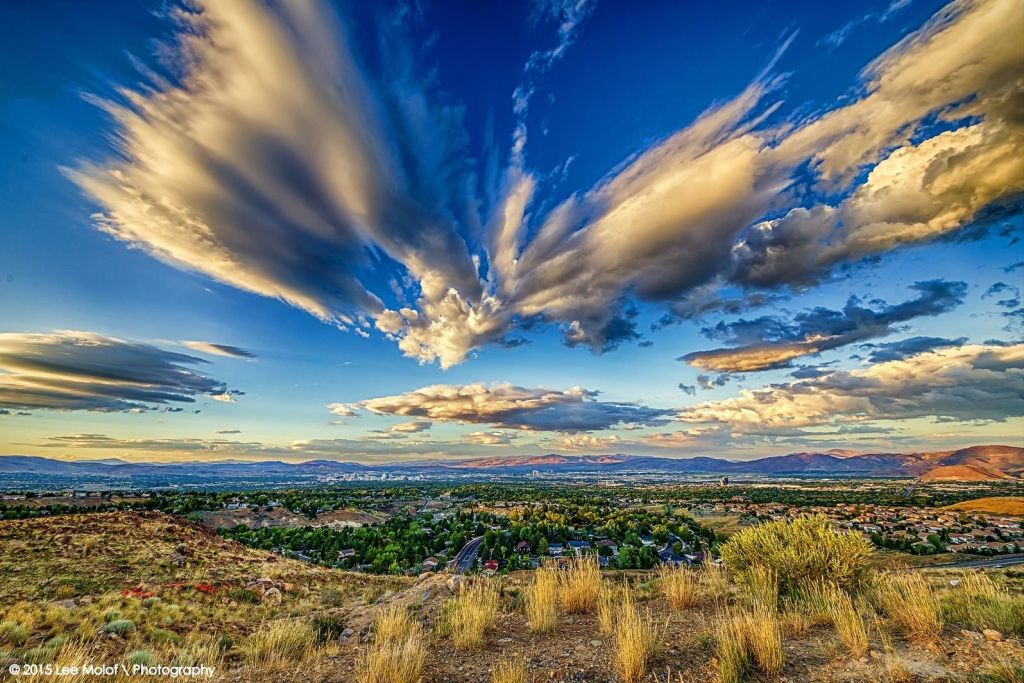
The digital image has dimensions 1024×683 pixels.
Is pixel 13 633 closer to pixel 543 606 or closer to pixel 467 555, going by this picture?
pixel 543 606

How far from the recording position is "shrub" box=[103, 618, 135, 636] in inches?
474

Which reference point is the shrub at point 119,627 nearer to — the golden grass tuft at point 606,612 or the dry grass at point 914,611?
the golden grass tuft at point 606,612

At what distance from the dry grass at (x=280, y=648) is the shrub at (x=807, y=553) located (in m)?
11.3

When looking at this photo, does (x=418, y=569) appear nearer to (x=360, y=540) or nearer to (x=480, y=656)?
(x=360, y=540)

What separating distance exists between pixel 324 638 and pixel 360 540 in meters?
35.8

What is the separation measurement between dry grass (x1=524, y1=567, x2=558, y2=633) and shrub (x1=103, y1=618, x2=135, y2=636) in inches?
467

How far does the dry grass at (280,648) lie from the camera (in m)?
8.37

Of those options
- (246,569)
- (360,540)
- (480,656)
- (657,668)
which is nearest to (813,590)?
(657,668)

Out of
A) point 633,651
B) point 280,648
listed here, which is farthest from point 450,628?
point 633,651

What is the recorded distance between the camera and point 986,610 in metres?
8.11

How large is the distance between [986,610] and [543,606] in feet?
28.3

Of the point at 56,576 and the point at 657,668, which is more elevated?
the point at 657,668

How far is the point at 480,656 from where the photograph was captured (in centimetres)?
789

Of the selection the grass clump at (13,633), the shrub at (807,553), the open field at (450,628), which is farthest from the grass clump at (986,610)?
the grass clump at (13,633)
